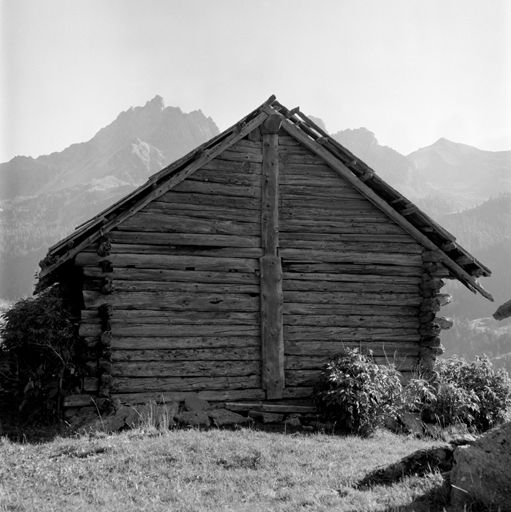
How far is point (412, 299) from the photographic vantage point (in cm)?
1256

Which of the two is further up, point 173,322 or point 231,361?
point 173,322

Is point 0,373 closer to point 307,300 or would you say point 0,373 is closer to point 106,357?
point 106,357

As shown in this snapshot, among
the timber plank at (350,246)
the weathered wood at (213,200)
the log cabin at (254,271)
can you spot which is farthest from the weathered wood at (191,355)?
the weathered wood at (213,200)

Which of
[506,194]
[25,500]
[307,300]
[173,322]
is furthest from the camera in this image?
[506,194]

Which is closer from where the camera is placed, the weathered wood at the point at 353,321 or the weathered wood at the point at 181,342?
the weathered wood at the point at 181,342

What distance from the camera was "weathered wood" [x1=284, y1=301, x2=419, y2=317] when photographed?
38.7 ft

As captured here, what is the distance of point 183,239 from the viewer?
11.2m

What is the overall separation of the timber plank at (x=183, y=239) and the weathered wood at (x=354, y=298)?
57.0 inches

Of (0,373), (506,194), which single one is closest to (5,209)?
(506,194)

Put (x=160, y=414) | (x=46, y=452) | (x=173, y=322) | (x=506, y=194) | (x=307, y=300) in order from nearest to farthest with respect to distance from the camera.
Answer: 1. (x=46, y=452)
2. (x=160, y=414)
3. (x=173, y=322)
4. (x=307, y=300)
5. (x=506, y=194)

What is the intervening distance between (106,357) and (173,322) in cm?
146

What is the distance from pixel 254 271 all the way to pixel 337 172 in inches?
120

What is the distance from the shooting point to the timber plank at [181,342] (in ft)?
35.1

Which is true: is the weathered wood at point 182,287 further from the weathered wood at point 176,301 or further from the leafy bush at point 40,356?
the leafy bush at point 40,356
